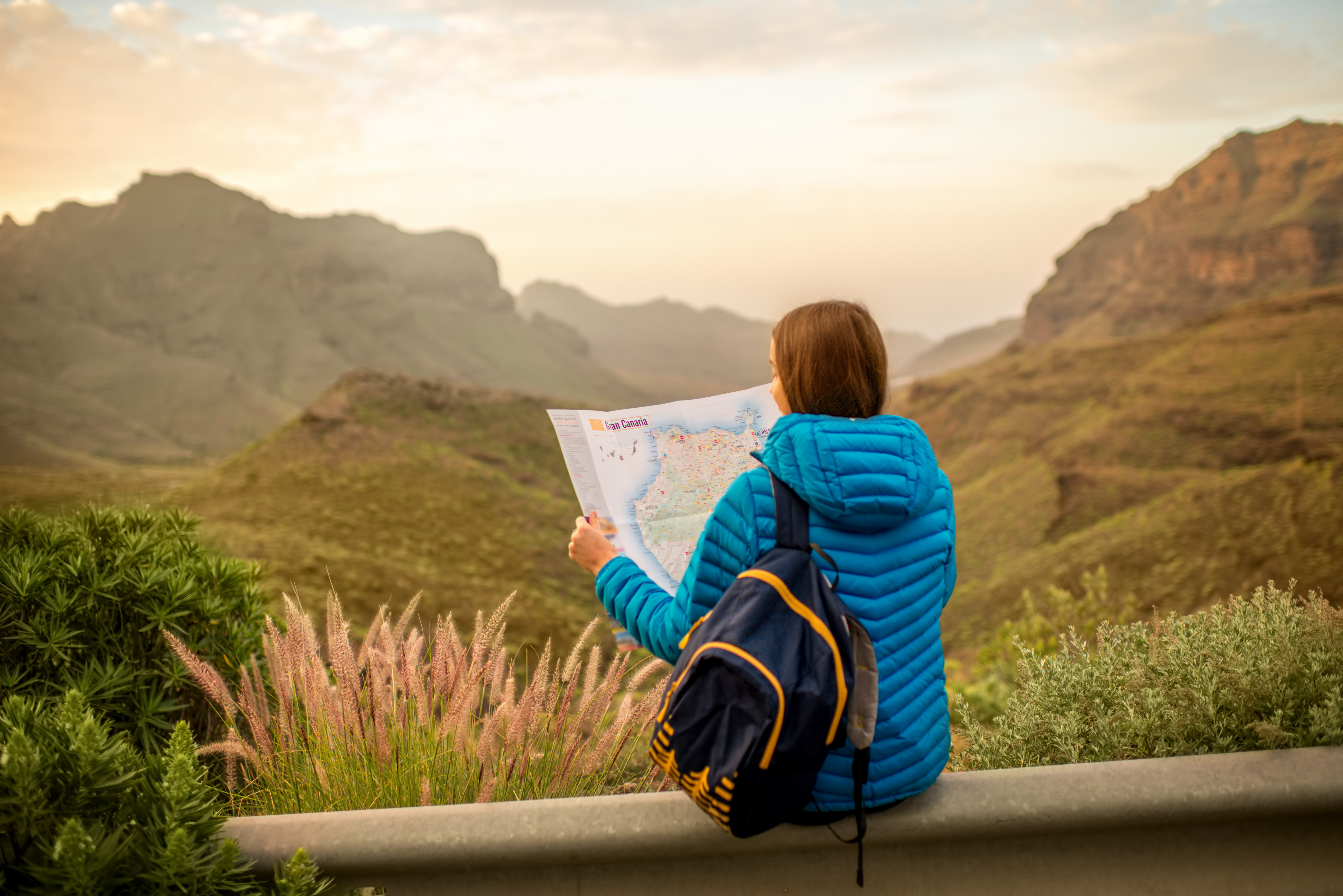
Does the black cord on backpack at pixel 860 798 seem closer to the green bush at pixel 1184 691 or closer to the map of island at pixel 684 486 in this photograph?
the map of island at pixel 684 486

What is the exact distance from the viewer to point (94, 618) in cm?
309

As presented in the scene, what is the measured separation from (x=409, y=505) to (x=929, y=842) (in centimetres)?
858

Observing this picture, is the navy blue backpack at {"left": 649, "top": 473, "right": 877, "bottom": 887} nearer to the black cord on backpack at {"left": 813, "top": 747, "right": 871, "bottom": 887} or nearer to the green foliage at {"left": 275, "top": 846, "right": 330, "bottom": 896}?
the black cord on backpack at {"left": 813, "top": 747, "right": 871, "bottom": 887}

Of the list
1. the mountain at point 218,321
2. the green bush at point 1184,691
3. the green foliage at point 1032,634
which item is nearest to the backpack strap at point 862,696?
the green bush at point 1184,691

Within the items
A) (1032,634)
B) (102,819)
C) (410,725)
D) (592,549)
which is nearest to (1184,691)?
(592,549)

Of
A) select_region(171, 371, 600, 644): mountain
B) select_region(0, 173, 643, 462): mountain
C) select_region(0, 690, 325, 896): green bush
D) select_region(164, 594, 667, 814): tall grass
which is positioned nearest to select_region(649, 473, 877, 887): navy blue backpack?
select_region(164, 594, 667, 814): tall grass

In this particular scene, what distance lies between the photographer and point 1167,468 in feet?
39.2

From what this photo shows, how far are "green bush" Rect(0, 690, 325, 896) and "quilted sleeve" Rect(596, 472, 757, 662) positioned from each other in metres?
0.93

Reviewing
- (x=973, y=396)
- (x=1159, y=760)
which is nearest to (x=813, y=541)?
(x=1159, y=760)

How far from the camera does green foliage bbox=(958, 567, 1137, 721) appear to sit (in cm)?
566

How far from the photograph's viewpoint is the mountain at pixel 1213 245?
3128 cm

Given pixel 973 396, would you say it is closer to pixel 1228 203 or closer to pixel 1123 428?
pixel 1123 428

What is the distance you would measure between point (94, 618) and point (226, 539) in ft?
16.6

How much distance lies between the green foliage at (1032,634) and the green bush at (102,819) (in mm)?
4275
